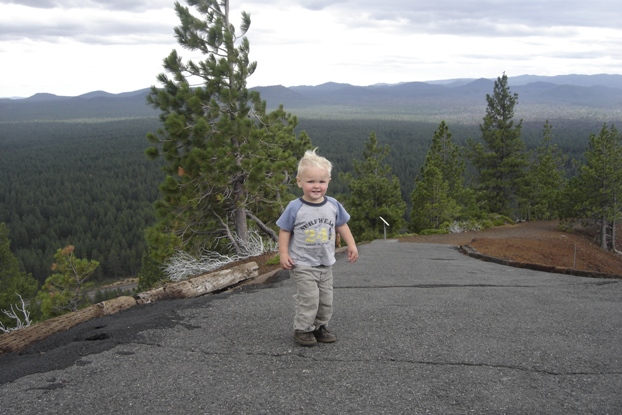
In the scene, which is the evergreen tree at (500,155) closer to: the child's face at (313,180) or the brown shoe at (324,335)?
the brown shoe at (324,335)

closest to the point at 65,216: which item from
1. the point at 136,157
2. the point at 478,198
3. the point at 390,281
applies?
the point at 136,157

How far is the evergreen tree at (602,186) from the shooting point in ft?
90.9

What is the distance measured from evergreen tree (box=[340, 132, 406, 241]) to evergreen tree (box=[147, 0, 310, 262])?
18.9 metres

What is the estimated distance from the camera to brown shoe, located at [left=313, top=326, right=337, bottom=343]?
4.77 m

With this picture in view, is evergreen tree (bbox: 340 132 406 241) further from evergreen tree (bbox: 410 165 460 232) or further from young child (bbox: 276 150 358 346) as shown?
young child (bbox: 276 150 358 346)

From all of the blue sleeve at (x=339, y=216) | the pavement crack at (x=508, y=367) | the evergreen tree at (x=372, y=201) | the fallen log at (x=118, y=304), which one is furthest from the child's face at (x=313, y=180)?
the evergreen tree at (x=372, y=201)

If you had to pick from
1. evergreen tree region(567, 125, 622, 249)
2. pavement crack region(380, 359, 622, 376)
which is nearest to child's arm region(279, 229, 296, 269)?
pavement crack region(380, 359, 622, 376)

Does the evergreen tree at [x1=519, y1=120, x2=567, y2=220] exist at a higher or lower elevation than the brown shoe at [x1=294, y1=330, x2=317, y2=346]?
lower

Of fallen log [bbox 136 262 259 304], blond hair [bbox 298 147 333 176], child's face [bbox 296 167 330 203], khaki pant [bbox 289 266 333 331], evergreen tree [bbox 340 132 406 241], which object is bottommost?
evergreen tree [bbox 340 132 406 241]

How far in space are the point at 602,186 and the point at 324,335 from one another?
29.1 meters

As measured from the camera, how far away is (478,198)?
41.5m

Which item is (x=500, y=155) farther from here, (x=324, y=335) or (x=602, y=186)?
(x=324, y=335)

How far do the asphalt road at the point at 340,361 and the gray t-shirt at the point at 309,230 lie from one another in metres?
0.85

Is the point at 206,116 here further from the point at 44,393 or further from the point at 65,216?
the point at 65,216
